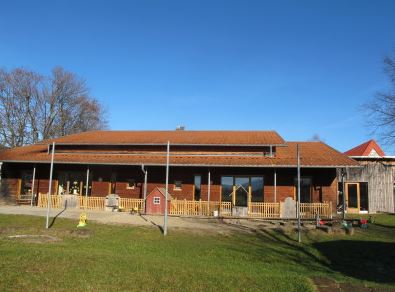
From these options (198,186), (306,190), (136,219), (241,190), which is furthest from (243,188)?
(136,219)

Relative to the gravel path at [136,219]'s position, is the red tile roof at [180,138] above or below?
above

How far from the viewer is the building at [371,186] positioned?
97.9 feet

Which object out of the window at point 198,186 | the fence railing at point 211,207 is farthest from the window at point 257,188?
the window at point 198,186

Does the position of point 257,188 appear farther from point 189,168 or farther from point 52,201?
point 52,201

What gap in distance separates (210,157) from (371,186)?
39.5 ft

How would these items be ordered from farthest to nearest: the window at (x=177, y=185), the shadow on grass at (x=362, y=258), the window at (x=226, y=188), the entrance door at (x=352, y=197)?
1. the entrance door at (x=352, y=197)
2. the window at (x=177, y=185)
3. the window at (x=226, y=188)
4. the shadow on grass at (x=362, y=258)

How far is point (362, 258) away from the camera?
1388cm

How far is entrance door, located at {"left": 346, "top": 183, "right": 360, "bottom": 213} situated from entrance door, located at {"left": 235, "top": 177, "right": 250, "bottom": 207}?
29.3 ft

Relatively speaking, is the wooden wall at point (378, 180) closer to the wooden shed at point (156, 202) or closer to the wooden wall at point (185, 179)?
the wooden wall at point (185, 179)

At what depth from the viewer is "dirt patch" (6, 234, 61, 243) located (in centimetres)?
1455

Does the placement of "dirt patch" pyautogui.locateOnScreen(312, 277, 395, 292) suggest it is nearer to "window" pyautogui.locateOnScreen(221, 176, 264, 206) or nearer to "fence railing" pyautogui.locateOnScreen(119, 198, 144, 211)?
"window" pyautogui.locateOnScreen(221, 176, 264, 206)

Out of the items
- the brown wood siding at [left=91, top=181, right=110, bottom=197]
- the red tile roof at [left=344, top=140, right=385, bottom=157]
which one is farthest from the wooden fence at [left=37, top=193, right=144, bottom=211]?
the red tile roof at [left=344, top=140, right=385, bottom=157]

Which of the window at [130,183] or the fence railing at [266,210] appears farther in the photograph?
the window at [130,183]

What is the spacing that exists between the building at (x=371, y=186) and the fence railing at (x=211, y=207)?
7595 mm
